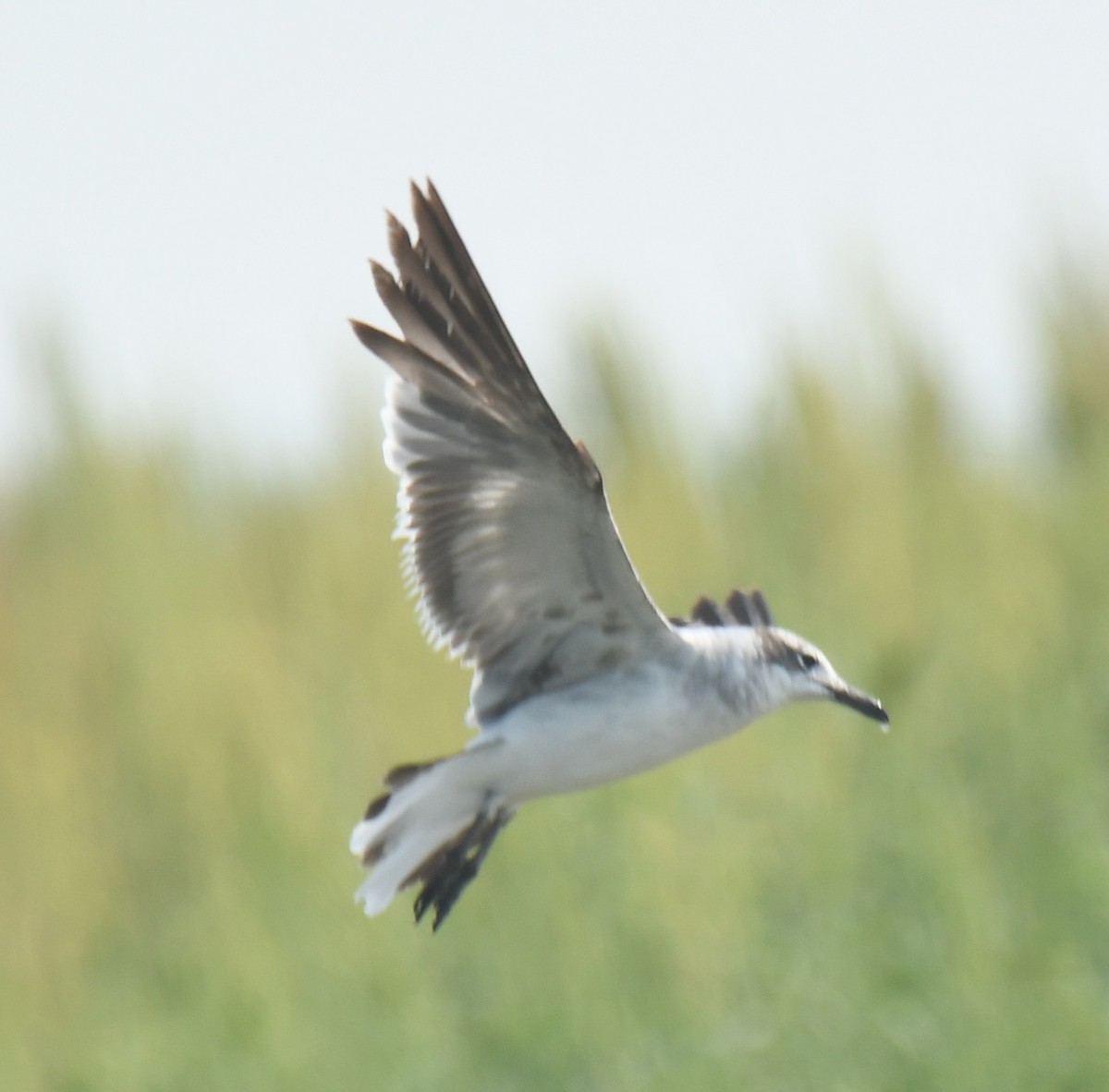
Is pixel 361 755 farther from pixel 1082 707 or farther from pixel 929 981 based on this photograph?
pixel 1082 707

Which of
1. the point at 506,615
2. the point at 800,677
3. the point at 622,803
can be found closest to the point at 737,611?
the point at 800,677

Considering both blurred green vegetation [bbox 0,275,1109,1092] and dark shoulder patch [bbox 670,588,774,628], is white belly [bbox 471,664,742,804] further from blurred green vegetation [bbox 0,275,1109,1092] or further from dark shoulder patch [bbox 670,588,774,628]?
blurred green vegetation [bbox 0,275,1109,1092]

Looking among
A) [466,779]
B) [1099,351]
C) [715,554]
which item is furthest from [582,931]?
[1099,351]

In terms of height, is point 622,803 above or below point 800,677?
below

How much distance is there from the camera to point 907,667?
22.9 feet

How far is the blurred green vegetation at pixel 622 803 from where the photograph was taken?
277 inches

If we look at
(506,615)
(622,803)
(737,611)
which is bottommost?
(622,803)

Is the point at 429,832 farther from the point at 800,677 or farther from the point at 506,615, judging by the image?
the point at 800,677

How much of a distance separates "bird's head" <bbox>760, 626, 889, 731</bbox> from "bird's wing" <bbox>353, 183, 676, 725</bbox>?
0.24 meters

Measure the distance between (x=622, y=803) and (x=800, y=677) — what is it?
2861mm

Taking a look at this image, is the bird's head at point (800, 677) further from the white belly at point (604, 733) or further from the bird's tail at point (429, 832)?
the bird's tail at point (429, 832)

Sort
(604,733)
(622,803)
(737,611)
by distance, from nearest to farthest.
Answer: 1. (604,733)
2. (737,611)
3. (622,803)

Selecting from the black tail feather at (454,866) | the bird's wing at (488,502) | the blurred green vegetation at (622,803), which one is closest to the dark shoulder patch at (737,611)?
the bird's wing at (488,502)

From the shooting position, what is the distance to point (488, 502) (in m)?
4.34
